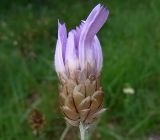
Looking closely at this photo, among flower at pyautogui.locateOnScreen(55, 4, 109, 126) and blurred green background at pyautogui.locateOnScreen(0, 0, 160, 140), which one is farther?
blurred green background at pyautogui.locateOnScreen(0, 0, 160, 140)

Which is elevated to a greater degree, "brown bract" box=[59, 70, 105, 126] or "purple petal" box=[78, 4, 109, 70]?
"purple petal" box=[78, 4, 109, 70]

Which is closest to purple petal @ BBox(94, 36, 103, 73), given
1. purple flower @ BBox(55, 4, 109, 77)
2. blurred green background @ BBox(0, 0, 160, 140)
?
purple flower @ BBox(55, 4, 109, 77)

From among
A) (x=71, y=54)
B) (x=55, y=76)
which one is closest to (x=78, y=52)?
(x=71, y=54)

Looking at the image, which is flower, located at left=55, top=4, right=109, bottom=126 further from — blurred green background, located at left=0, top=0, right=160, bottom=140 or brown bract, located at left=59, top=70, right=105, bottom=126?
blurred green background, located at left=0, top=0, right=160, bottom=140

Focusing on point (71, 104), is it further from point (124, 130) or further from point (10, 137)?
point (124, 130)

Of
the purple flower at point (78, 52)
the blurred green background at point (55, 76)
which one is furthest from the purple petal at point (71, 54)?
the blurred green background at point (55, 76)

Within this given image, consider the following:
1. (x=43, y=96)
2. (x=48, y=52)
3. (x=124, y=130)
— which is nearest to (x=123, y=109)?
(x=124, y=130)
